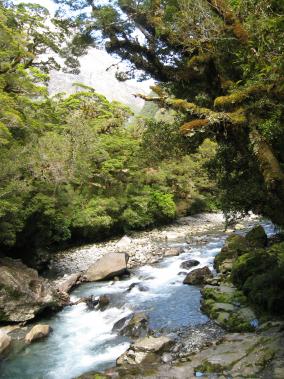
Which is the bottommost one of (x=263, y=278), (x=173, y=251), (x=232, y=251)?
(x=173, y=251)

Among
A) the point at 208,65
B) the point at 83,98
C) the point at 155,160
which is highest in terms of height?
the point at 83,98

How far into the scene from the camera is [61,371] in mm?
10797

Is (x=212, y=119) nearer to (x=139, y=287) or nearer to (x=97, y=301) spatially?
(x=97, y=301)

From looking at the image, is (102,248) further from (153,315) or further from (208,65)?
(208,65)

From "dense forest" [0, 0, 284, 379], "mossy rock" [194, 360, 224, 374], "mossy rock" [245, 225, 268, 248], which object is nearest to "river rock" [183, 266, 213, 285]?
"dense forest" [0, 0, 284, 379]

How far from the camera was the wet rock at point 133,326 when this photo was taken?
486 inches

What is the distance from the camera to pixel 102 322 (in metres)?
13.9

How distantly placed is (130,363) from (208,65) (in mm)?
8765

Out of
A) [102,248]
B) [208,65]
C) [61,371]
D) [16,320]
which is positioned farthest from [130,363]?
[102,248]

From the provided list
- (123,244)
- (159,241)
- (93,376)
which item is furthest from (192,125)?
(159,241)

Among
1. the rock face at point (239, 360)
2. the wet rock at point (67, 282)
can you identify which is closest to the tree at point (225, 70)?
the rock face at point (239, 360)

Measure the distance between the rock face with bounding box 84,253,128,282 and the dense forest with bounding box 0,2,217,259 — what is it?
12.2 ft

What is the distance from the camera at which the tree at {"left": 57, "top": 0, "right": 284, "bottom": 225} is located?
7.41 meters

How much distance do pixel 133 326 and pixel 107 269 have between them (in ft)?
21.0
